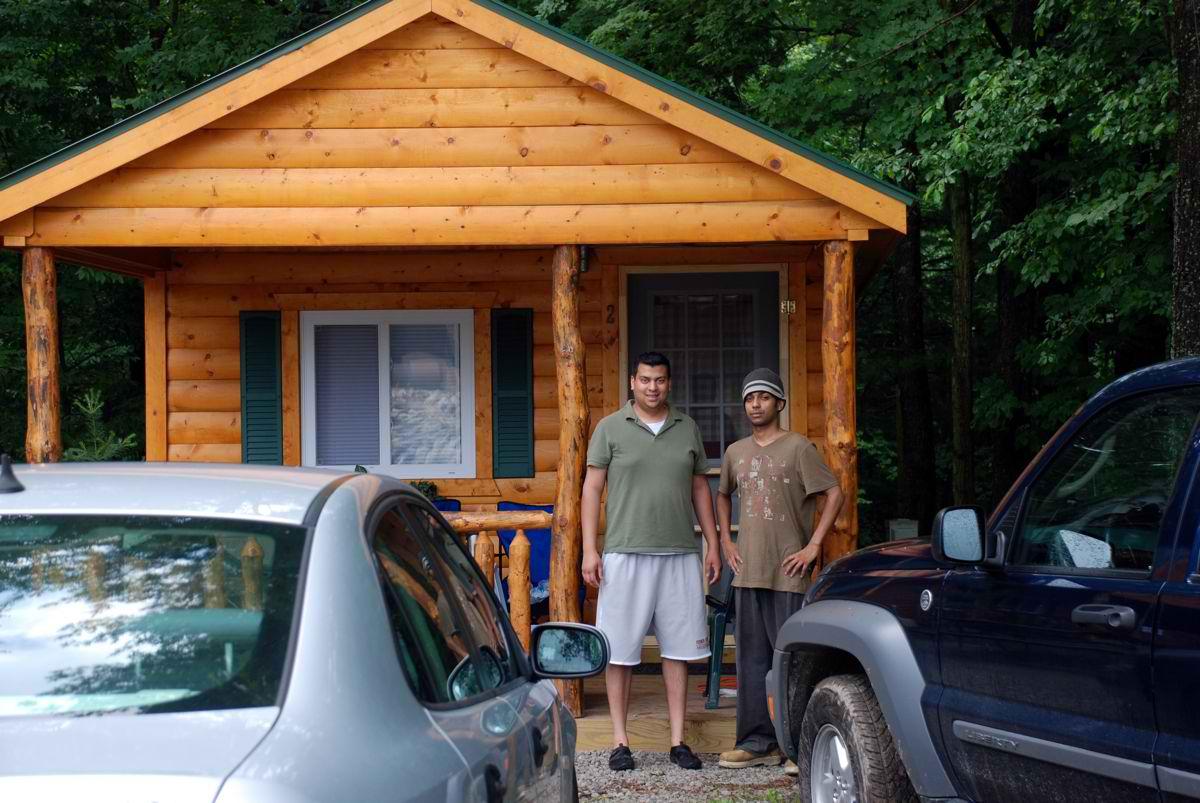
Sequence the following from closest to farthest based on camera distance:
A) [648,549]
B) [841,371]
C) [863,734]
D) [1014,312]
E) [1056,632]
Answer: [1056,632], [863,734], [648,549], [841,371], [1014,312]

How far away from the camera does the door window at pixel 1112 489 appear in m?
3.34

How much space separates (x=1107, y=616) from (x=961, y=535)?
63 cm

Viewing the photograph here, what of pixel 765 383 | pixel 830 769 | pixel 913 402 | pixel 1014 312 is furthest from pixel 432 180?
pixel 913 402

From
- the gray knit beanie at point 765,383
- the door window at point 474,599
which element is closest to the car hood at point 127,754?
the door window at point 474,599

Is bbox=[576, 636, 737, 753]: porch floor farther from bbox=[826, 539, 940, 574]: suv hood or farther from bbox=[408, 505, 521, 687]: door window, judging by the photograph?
bbox=[408, 505, 521, 687]: door window

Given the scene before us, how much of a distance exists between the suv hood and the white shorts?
1908 millimetres

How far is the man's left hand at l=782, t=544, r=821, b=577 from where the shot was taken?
686 cm

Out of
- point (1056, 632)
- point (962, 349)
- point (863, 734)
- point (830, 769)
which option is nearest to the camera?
point (1056, 632)

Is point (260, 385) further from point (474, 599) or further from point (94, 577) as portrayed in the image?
point (94, 577)

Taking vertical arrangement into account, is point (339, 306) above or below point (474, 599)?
above

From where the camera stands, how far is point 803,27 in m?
16.5

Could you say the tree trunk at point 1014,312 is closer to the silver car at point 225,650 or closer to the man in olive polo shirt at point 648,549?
the man in olive polo shirt at point 648,549

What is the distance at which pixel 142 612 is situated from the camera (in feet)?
7.60

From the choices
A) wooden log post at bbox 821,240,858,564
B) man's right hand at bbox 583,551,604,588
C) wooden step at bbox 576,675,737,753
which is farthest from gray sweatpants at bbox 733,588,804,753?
wooden log post at bbox 821,240,858,564
